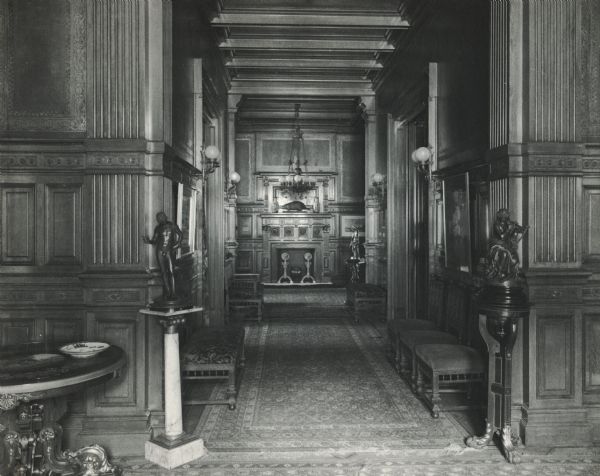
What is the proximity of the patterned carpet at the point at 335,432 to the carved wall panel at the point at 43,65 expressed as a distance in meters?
2.62

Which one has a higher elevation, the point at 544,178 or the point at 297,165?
the point at 297,165

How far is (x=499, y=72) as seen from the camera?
14.1 feet

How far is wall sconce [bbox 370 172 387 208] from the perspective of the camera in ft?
33.8

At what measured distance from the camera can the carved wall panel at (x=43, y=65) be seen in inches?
164

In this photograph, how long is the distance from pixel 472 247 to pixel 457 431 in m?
1.76

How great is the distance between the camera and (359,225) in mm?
15148

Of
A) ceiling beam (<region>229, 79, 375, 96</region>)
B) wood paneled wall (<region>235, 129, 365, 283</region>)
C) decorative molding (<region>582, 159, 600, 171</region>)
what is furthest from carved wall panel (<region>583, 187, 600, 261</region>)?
wood paneled wall (<region>235, 129, 365, 283</region>)

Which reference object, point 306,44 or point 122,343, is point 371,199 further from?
point 122,343

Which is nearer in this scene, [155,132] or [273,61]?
[155,132]

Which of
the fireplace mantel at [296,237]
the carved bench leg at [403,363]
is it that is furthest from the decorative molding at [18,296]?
the fireplace mantel at [296,237]

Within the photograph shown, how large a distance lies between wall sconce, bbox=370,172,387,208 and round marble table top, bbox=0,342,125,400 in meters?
7.28

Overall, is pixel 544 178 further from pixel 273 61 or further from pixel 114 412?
pixel 273 61

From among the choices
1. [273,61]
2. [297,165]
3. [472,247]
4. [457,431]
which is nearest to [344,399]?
[457,431]

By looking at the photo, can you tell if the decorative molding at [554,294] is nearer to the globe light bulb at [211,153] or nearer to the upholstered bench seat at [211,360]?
Result: the upholstered bench seat at [211,360]
